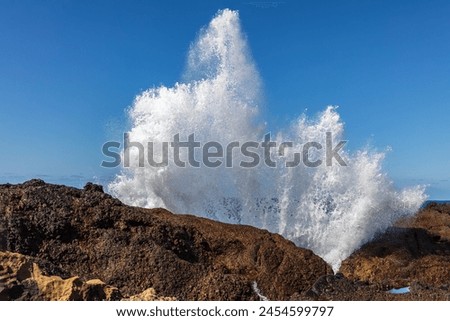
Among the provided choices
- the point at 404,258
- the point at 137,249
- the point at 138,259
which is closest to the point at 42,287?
the point at 138,259

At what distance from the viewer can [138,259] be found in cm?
809

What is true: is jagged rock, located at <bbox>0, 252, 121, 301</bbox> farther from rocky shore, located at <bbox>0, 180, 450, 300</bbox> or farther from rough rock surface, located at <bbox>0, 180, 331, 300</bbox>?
rough rock surface, located at <bbox>0, 180, 331, 300</bbox>

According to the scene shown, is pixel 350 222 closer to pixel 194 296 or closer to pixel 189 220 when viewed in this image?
pixel 189 220

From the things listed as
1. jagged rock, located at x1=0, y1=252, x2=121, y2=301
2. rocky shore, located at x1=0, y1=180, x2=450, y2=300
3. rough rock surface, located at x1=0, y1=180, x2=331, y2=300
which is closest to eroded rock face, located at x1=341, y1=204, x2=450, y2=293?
→ rocky shore, located at x1=0, y1=180, x2=450, y2=300

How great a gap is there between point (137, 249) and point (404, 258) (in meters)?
5.93

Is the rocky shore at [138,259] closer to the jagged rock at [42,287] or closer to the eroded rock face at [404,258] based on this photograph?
the jagged rock at [42,287]

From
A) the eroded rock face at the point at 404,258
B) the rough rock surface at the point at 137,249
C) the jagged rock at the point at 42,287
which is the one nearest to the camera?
the jagged rock at the point at 42,287

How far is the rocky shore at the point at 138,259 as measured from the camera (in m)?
6.70

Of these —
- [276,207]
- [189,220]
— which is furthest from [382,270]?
[276,207]

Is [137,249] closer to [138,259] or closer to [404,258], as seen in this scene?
[138,259]

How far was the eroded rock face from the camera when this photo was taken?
11.3m

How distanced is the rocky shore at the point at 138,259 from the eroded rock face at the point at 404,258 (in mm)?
563

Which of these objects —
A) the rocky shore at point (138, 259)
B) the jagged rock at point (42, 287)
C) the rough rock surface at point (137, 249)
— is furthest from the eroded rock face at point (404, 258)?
the jagged rock at point (42, 287)

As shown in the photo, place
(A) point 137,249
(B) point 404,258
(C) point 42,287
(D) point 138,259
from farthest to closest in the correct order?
(B) point 404,258
(A) point 137,249
(D) point 138,259
(C) point 42,287
